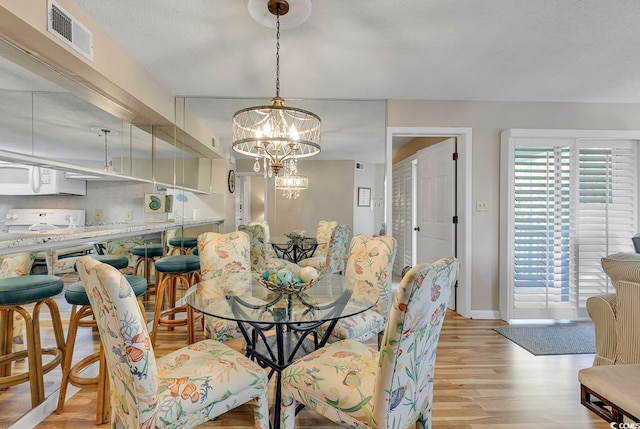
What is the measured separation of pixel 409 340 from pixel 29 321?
1905 mm

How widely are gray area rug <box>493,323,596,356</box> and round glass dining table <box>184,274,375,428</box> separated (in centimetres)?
187

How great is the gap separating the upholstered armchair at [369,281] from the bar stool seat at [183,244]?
80.0 inches

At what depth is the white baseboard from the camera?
10.8ft

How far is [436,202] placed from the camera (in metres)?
3.78

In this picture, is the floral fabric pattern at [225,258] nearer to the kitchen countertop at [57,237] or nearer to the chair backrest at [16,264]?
the kitchen countertop at [57,237]

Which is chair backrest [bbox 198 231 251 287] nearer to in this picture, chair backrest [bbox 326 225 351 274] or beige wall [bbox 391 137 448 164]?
chair backrest [bbox 326 225 351 274]

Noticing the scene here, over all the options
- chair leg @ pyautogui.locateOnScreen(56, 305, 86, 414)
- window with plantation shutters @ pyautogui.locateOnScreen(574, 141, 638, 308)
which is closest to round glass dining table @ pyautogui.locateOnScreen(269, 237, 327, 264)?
chair leg @ pyautogui.locateOnScreen(56, 305, 86, 414)

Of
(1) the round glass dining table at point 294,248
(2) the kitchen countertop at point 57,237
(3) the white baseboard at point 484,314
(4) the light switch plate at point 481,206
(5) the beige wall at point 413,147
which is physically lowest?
(3) the white baseboard at point 484,314

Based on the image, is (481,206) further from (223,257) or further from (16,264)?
(16,264)

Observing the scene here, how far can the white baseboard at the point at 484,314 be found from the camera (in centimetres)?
331

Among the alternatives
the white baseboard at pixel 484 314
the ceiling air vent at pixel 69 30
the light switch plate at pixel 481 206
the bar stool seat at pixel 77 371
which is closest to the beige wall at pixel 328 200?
the light switch plate at pixel 481 206

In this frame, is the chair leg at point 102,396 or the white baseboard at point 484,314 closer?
the chair leg at point 102,396

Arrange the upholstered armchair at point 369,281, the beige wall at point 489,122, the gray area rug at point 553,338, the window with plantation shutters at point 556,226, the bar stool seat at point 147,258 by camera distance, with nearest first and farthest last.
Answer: the upholstered armchair at point 369,281 < the gray area rug at point 553,338 < the bar stool seat at point 147,258 < the window with plantation shutters at point 556,226 < the beige wall at point 489,122

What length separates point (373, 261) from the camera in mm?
2248
